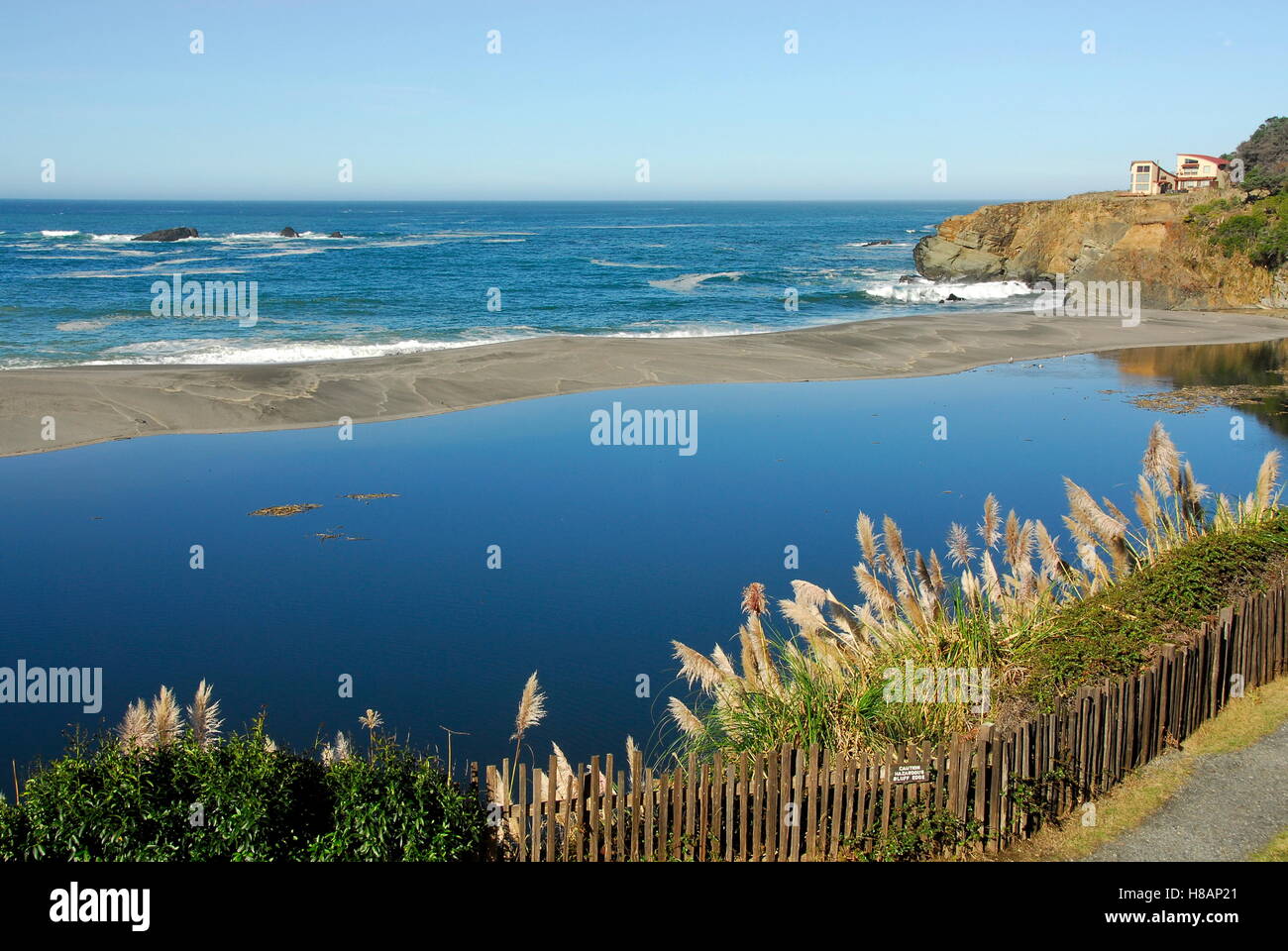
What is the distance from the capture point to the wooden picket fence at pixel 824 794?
309 inches

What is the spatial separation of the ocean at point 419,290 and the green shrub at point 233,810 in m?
30.3

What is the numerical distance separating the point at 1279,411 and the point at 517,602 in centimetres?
2136

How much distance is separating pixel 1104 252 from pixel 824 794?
173 ft

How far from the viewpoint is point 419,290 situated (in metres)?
62.2

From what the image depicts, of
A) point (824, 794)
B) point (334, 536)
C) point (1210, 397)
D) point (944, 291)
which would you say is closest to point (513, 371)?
point (334, 536)

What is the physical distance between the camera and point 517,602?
47.5 feet

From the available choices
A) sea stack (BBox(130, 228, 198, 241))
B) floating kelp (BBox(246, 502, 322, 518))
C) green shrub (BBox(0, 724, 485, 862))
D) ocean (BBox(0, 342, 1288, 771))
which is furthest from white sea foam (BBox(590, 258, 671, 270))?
green shrub (BBox(0, 724, 485, 862))

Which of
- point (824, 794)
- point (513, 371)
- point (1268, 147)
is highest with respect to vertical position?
point (1268, 147)

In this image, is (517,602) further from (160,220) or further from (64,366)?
(160,220)

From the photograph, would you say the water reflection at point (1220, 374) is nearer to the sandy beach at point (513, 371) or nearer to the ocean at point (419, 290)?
the sandy beach at point (513, 371)

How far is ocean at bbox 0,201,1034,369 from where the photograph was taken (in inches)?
1572

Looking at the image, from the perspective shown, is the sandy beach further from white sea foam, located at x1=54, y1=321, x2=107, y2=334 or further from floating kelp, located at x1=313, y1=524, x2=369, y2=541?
white sea foam, located at x1=54, y1=321, x2=107, y2=334

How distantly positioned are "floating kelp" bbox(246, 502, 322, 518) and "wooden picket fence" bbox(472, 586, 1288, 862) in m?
11.1

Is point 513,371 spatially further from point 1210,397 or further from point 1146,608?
point 1146,608
